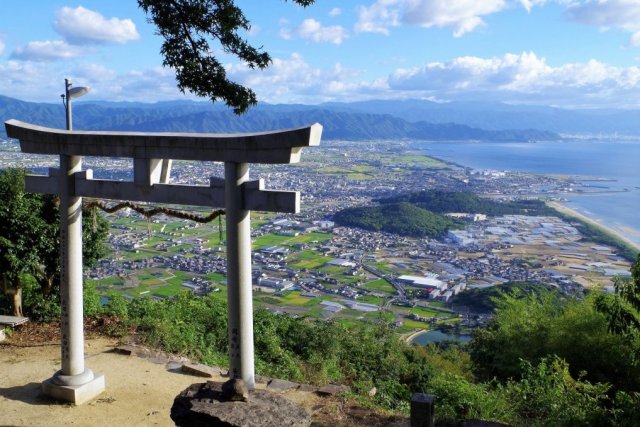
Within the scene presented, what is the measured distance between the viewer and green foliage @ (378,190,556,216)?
45.4 m

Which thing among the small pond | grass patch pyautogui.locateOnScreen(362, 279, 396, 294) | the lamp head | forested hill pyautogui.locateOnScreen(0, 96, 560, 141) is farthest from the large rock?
grass patch pyautogui.locateOnScreen(362, 279, 396, 294)

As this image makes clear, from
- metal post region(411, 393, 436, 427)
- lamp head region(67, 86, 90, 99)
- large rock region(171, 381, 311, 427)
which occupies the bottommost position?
metal post region(411, 393, 436, 427)

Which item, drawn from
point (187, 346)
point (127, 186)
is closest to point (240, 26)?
point (127, 186)

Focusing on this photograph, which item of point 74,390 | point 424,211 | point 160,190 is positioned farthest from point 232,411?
point 424,211

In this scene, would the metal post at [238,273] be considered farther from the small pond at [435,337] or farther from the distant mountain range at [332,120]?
the distant mountain range at [332,120]

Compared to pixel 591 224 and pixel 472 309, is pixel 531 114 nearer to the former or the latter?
pixel 591 224

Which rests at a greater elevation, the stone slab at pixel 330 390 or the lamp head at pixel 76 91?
the lamp head at pixel 76 91

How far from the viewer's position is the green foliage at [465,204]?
45406 mm

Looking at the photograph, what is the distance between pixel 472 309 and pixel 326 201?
27.8 metres

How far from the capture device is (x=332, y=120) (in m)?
119

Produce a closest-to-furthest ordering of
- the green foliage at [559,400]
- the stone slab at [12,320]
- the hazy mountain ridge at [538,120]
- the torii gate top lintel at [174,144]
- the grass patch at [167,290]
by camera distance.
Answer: the torii gate top lintel at [174,144], the green foliage at [559,400], the stone slab at [12,320], the grass patch at [167,290], the hazy mountain ridge at [538,120]

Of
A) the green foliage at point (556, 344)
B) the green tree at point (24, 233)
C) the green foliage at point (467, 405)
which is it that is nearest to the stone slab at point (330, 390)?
the green foliage at point (467, 405)

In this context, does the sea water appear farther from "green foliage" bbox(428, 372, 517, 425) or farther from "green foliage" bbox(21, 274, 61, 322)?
"green foliage" bbox(21, 274, 61, 322)

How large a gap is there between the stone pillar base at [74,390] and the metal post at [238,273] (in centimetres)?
188
